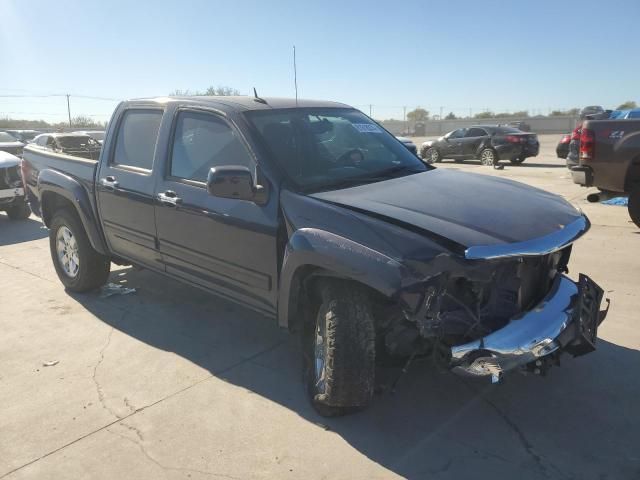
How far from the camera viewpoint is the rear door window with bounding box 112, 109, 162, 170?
14.6ft

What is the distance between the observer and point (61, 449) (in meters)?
3.02

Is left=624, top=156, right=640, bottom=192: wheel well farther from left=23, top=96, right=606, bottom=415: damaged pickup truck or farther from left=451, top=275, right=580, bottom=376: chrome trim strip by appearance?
left=451, top=275, right=580, bottom=376: chrome trim strip

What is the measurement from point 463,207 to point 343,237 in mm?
725

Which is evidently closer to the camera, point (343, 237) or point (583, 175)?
point (343, 237)

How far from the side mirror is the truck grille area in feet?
4.31

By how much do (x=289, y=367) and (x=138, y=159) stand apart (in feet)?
7.01

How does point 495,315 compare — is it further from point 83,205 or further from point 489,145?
point 489,145

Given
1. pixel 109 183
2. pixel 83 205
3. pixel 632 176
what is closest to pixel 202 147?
pixel 109 183

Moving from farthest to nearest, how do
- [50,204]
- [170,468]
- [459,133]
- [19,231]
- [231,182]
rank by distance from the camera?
[459,133] < [19,231] < [50,204] < [231,182] < [170,468]

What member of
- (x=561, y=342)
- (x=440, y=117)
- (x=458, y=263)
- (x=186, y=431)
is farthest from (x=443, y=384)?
(x=440, y=117)

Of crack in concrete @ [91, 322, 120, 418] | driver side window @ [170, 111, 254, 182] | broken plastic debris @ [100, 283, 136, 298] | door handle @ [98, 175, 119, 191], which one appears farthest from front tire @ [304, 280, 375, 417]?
broken plastic debris @ [100, 283, 136, 298]

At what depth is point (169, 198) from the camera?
4.08 m

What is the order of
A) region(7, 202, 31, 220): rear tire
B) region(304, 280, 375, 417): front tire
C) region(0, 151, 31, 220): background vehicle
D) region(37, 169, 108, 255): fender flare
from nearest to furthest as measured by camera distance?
region(304, 280, 375, 417): front tire, region(37, 169, 108, 255): fender flare, region(0, 151, 31, 220): background vehicle, region(7, 202, 31, 220): rear tire

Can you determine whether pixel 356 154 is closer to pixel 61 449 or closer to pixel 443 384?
pixel 443 384
